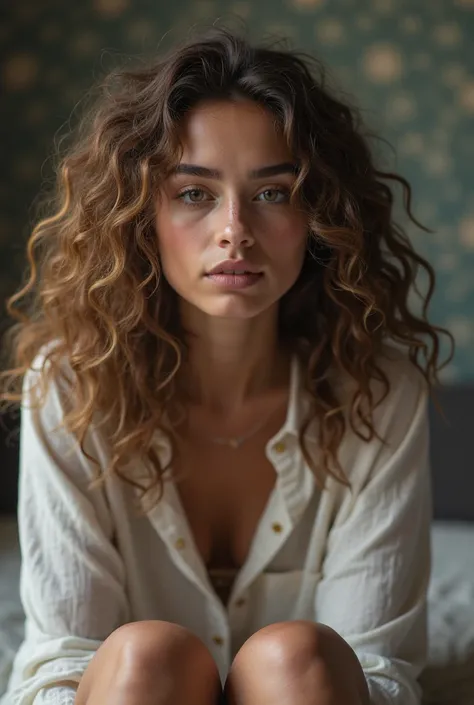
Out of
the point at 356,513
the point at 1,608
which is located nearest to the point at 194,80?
the point at 356,513

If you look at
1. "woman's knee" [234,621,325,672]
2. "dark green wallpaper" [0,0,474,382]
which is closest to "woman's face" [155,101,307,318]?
"woman's knee" [234,621,325,672]

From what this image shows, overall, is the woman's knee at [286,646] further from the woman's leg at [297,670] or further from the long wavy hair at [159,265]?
the long wavy hair at [159,265]

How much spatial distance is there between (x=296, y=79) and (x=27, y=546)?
710mm

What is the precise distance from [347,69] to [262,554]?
1268 millimetres

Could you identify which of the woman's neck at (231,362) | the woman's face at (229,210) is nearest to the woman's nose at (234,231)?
the woman's face at (229,210)

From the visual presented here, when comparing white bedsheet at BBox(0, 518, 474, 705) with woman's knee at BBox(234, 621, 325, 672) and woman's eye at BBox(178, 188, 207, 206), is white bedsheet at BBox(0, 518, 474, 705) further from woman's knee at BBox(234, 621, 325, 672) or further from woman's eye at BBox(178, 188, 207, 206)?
woman's eye at BBox(178, 188, 207, 206)

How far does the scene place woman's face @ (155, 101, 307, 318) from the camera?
1175 millimetres

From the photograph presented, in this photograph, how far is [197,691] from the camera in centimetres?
101

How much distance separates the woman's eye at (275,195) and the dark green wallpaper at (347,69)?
1.00 meters

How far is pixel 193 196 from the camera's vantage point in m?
1.20

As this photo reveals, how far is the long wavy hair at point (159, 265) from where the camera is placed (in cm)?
121

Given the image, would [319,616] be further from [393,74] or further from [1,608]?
[393,74]

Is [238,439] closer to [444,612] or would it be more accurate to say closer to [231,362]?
[231,362]

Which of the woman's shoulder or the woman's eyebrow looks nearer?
the woman's eyebrow
